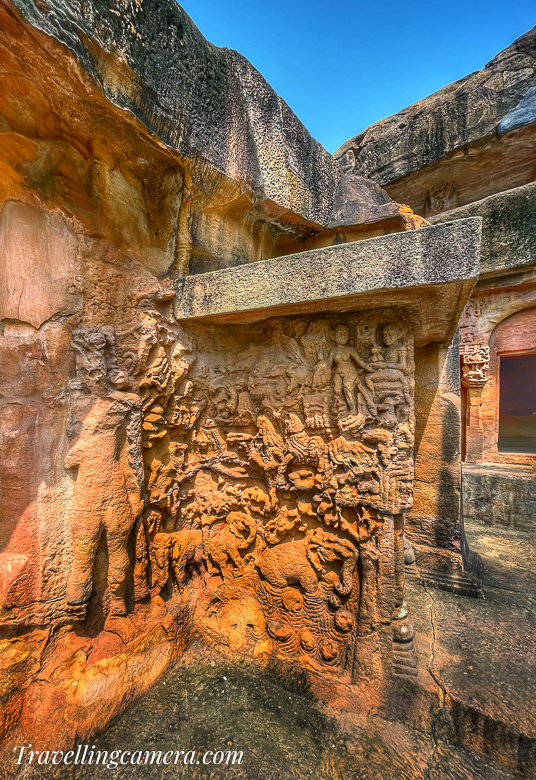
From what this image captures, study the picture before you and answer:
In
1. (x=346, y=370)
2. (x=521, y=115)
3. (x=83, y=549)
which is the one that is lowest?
(x=83, y=549)

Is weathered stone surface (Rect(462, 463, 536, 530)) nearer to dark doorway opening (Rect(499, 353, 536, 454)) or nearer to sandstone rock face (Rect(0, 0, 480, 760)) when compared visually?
sandstone rock face (Rect(0, 0, 480, 760))

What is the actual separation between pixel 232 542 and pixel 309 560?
0.81 meters

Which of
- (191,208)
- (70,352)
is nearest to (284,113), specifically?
(191,208)

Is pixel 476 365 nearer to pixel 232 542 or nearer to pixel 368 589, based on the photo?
pixel 368 589

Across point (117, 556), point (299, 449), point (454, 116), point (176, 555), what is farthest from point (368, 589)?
point (454, 116)

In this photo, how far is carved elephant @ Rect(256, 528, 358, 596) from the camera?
2713mm

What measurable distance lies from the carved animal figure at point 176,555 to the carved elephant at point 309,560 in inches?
28.5

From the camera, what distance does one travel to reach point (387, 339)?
109 inches

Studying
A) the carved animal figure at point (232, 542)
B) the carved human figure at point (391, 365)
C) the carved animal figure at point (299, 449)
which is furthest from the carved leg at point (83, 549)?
the carved human figure at point (391, 365)

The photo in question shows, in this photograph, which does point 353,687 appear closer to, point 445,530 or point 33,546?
point 445,530

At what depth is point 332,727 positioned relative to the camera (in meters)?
2.28

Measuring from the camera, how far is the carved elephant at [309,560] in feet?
8.90

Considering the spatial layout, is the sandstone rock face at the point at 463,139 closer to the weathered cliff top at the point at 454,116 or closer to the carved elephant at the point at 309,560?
the weathered cliff top at the point at 454,116

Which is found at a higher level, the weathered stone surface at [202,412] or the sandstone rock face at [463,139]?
the sandstone rock face at [463,139]
